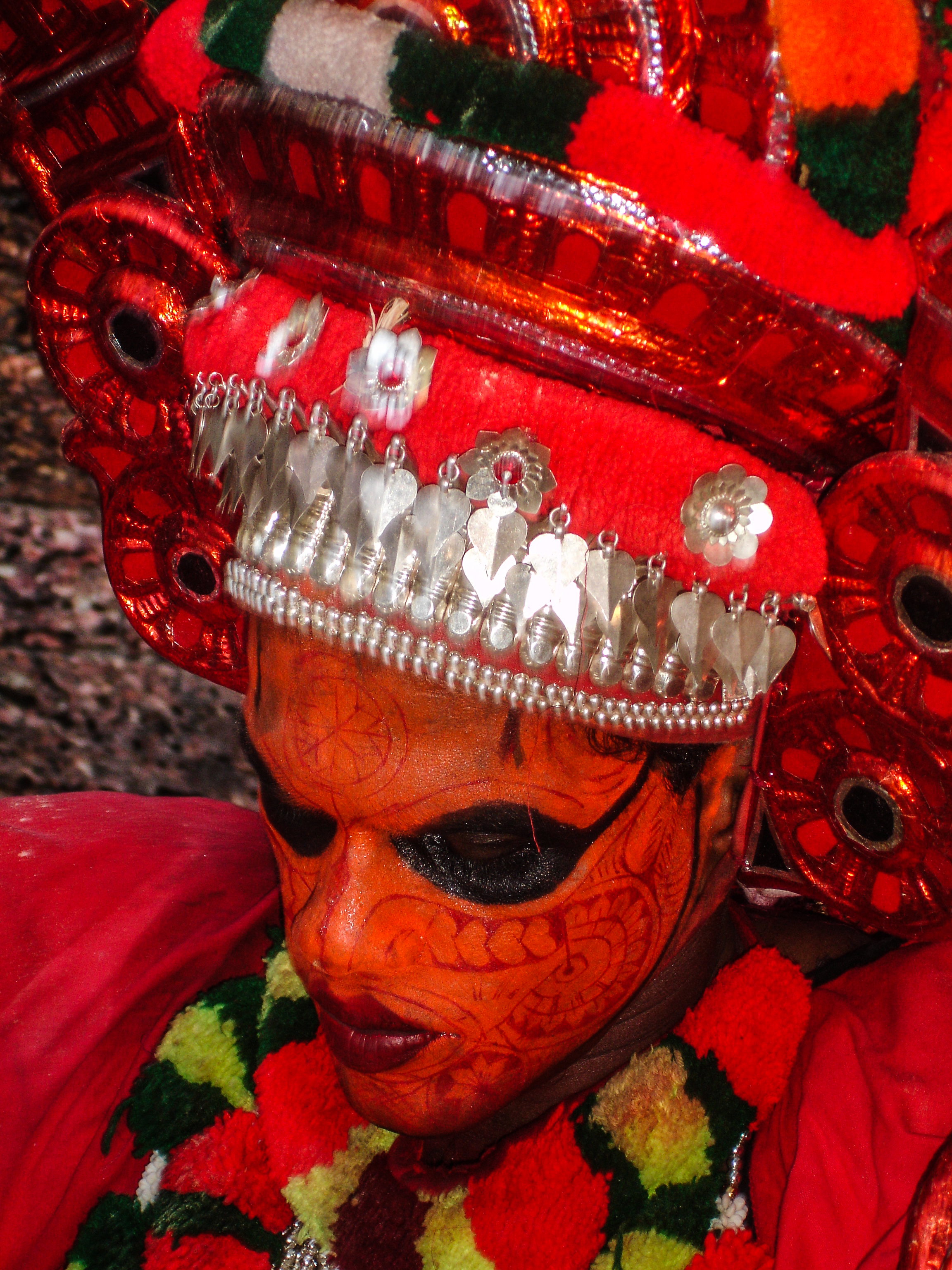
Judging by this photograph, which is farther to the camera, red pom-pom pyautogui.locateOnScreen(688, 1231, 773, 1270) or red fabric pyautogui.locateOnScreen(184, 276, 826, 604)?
red pom-pom pyautogui.locateOnScreen(688, 1231, 773, 1270)

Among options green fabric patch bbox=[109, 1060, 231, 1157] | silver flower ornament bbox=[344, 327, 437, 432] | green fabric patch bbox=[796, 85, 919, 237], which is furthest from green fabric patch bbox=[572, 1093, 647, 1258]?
green fabric patch bbox=[796, 85, 919, 237]

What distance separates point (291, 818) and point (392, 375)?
45 centimetres

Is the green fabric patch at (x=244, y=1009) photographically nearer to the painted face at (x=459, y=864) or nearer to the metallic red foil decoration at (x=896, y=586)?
the painted face at (x=459, y=864)

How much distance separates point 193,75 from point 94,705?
139 cm

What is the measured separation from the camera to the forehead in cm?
99

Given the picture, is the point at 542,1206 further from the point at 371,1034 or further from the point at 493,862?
the point at 493,862

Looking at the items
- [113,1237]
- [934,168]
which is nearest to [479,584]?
[934,168]

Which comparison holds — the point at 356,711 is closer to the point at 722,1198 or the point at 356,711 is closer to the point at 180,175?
the point at 180,175

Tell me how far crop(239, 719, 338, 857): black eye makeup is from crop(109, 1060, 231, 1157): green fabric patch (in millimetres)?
461

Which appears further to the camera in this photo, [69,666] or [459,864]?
[69,666]

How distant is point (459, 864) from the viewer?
1.05 metres

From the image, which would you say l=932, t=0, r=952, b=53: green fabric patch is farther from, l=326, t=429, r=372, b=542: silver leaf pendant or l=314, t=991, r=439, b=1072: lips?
l=314, t=991, r=439, b=1072: lips

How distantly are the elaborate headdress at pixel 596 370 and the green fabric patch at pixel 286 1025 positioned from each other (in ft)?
2.06

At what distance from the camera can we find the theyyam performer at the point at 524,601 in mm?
837
